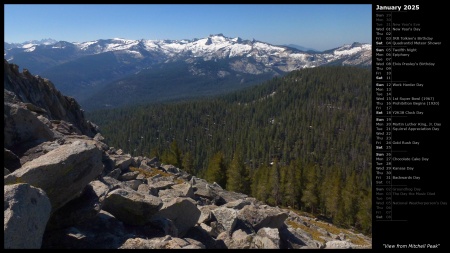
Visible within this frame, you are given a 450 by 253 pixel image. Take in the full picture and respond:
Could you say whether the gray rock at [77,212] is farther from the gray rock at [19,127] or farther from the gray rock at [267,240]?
the gray rock at [267,240]

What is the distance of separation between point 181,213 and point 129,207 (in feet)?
9.35

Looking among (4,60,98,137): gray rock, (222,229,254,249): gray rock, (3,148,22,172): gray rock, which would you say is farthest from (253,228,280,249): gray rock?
(4,60,98,137): gray rock

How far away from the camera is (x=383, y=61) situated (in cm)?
1057

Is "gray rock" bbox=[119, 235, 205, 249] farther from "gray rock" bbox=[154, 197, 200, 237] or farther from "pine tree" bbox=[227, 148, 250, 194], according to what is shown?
"pine tree" bbox=[227, 148, 250, 194]

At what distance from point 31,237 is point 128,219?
177 inches

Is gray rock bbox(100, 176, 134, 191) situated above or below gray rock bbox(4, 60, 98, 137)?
below

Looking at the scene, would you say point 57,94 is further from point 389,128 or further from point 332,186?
point 332,186

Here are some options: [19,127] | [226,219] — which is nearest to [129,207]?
[226,219]

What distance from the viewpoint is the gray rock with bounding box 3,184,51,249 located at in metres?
8.32

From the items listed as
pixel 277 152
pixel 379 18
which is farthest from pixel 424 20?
pixel 277 152

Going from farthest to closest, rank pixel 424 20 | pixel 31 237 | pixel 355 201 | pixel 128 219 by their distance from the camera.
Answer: pixel 355 201 < pixel 128 219 < pixel 424 20 < pixel 31 237

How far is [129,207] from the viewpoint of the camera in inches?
508

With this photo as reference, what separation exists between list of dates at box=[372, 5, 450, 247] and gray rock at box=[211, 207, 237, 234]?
7840 mm

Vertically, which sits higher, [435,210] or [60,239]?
[435,210]
